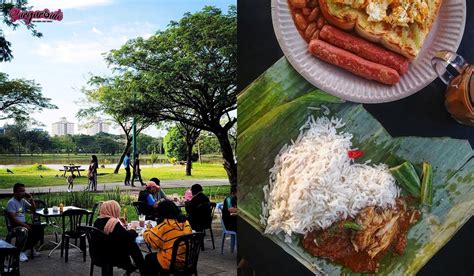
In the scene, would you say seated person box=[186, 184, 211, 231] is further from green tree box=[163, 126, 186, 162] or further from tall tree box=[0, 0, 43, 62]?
green tree box=[163, 126, 186, 162]

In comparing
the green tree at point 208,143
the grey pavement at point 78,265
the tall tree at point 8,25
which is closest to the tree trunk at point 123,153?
the green tree at point 208,143

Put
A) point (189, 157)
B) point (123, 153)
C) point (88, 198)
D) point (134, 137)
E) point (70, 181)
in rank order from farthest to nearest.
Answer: point (189, 157)
point (134, 137)
point (123, 153)
point (70, 181)
point (88, 198)

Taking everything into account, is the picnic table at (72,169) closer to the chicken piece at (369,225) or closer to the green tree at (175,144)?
the green tree at (175,144)

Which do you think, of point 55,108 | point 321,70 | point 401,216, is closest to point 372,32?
point 321,70

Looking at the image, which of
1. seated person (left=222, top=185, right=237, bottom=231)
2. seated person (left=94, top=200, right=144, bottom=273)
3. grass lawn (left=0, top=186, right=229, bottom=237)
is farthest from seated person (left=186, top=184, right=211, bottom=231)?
grass lawn (left=0, top=186, right=229, bottom=237)

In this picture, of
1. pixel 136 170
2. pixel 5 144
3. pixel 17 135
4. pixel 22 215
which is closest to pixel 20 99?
pixel 17 135

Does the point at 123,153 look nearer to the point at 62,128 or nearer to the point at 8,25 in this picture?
the point at 62,128

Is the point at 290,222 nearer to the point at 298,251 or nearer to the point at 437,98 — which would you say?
the point at 298,251

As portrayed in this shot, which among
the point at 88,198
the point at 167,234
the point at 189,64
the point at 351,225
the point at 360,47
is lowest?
the point at 88,198
